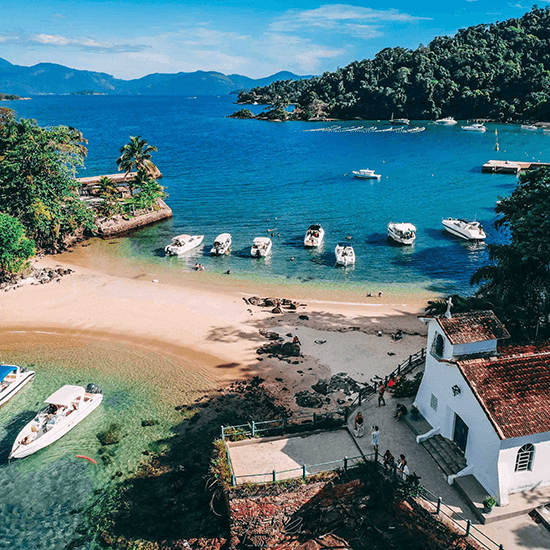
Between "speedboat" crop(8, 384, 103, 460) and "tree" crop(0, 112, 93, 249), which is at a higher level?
"tree" crop(0, 112, 93, 249)

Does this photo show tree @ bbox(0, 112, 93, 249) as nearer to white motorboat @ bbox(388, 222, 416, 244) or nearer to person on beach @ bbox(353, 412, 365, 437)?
white motorboat @ bbox(388, 222, 416, 244)

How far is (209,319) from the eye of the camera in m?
40.6

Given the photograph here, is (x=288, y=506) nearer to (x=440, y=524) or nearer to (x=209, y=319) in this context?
(x=440, y=524)

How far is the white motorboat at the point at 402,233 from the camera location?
5947 cm

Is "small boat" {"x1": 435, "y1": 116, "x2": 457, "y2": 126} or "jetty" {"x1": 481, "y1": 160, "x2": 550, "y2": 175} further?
"small boat" {"x1": 435, "y1": 116, "x2": 457, "y2": 126}

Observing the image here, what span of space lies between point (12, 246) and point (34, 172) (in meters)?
11.8

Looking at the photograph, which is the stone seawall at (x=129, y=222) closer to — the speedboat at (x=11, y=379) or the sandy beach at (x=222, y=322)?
the sandy beach at (x=222, y=322)

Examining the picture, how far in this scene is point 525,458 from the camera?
19.5m

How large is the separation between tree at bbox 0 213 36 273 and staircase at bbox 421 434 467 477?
4005 cm

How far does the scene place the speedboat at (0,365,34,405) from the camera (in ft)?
100

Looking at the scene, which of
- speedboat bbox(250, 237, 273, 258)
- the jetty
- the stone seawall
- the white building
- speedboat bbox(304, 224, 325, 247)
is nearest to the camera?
the white building

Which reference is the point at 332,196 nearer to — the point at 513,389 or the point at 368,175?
the point at 368,175

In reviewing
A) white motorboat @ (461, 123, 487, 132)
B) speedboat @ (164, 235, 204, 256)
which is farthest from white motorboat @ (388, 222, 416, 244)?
white motorboat @ (461, 123, 487, 132)

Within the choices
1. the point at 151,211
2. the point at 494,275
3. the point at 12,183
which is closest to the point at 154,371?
the point at 494,275
